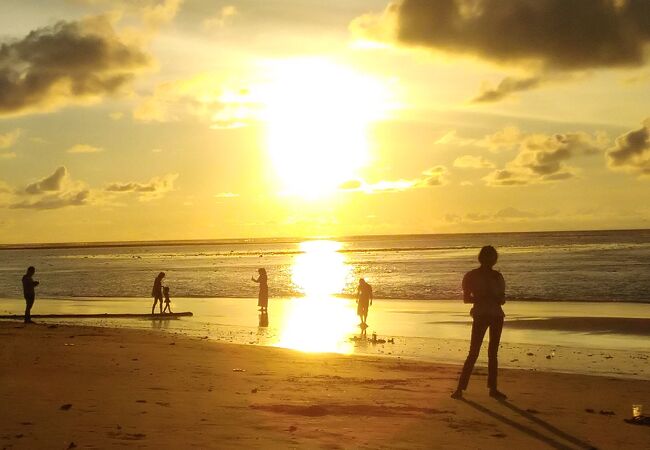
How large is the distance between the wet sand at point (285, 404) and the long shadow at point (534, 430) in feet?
0.07

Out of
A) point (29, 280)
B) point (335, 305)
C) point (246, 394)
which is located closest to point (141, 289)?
point (335, 305)

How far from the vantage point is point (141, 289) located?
55.0 meters

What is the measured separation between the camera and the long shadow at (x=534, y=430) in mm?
7914

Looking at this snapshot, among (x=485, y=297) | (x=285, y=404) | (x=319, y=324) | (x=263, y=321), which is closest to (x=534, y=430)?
(x=485, y=297)

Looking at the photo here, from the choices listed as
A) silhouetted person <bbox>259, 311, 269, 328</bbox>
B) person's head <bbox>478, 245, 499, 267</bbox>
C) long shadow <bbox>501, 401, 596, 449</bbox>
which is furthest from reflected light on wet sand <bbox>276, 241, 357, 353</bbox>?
long shadow <bbox>501, 401, 596, 449</bbox>

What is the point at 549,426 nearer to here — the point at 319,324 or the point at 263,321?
the point at 263,321

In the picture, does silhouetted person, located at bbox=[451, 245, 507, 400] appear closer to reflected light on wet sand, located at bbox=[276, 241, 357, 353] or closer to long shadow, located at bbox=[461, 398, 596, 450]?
long shadow, located at bbox=[461, 398, 596, 450]

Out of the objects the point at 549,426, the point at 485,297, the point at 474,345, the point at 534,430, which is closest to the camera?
the point at 534,430

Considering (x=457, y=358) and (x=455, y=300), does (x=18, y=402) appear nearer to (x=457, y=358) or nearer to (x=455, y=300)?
(x=457, y=358)

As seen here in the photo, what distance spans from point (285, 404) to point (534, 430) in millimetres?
3332

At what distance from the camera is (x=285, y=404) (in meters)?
9.66

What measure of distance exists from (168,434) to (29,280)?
1873cm

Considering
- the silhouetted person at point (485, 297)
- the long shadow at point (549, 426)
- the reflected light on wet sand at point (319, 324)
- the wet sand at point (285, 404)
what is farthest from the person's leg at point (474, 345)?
the reflected light on wet sand at point (319, 324)

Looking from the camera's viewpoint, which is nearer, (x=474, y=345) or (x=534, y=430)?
(x=534, y=430)
